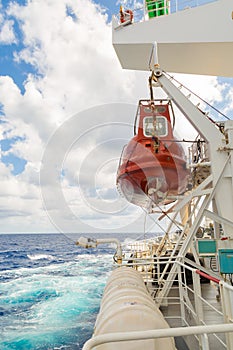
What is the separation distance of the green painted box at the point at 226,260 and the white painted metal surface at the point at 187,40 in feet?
14.1

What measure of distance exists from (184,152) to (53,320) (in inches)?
239

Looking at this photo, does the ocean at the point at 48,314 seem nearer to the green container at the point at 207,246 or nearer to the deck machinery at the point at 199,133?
the deck machinery at the point at 199,133

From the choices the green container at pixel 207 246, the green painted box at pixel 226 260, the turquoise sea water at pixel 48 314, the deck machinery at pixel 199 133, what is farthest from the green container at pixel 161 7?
the turquoise sea water at pixel 48 314

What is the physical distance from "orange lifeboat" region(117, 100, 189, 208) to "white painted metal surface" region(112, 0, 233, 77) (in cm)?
107

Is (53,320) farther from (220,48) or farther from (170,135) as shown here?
(220,48)

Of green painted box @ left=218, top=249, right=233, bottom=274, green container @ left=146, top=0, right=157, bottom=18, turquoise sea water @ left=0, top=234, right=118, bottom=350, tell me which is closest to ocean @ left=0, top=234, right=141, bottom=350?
turquoise sea water @ left=0, top=234, right=118, bottom=350

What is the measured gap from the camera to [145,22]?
243 inches

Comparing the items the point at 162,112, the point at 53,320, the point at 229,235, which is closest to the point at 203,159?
the point at 162,112

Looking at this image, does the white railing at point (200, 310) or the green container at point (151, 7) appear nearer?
the white railing at point (200, 310)

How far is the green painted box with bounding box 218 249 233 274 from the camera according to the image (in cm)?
373

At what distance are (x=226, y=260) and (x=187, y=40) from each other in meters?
4.59

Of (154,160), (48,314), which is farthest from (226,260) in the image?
(48,314)

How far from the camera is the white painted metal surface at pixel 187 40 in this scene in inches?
221

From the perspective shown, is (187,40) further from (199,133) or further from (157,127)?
(199,133)
